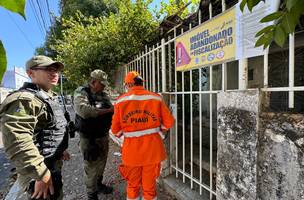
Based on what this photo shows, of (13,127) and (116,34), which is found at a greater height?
(116,34)

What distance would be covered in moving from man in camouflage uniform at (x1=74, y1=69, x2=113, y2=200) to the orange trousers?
2.15 feet

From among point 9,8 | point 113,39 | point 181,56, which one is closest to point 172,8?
point 113,39

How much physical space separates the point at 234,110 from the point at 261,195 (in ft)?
2.42

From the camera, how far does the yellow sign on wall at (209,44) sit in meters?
2.15

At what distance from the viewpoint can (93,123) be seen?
Result: 348cm

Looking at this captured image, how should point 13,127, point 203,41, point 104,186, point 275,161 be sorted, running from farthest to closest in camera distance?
1. point 104,186
2. point 203,41
3. point 13,127
4. point 275,161

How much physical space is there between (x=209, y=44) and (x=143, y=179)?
191cm

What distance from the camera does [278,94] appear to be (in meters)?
1.88

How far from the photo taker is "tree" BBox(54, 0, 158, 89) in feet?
18.0

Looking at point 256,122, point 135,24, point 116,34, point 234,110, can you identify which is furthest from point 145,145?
point 116,34

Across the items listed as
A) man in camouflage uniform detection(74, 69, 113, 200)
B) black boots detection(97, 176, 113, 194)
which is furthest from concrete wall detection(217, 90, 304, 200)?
black boots detection(97, 176, 113, 194)

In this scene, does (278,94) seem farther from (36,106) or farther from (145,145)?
(36,106)

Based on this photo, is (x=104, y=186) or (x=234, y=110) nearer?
(x=234, y=110)

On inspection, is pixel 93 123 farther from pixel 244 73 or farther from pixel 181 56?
pixel 244 73
